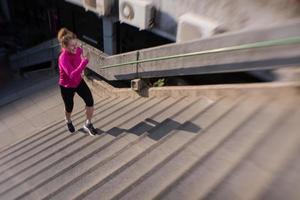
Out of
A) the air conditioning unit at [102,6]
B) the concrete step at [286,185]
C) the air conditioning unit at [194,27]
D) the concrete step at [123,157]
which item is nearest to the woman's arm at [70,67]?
the concrete step at [123,157]

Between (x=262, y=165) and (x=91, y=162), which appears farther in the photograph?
(x=91, y=162)

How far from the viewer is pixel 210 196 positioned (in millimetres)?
3119

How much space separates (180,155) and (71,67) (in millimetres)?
2057

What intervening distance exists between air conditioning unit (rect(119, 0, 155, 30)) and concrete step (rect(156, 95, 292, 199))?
176 inches

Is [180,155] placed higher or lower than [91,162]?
higher

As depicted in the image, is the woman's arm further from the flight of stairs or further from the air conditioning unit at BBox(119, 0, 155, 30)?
the air conditioning unit at BBox(119, 0, 155, 30)

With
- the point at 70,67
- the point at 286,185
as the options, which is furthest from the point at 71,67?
the point at 286,185

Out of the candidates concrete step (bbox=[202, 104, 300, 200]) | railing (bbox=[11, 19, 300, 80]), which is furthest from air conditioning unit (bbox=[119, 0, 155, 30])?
concrete step (bbox=[202, 104, 300, 200])

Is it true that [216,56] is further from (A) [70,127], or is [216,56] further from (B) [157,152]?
(A) [70,127]

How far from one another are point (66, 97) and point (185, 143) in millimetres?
2110

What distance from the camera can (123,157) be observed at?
4.28 metres

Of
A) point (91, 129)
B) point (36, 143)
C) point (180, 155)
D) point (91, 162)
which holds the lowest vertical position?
point (36, 143)

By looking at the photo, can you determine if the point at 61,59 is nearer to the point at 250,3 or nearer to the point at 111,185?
the point at 111,185

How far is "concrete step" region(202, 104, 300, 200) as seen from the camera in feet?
10.2
